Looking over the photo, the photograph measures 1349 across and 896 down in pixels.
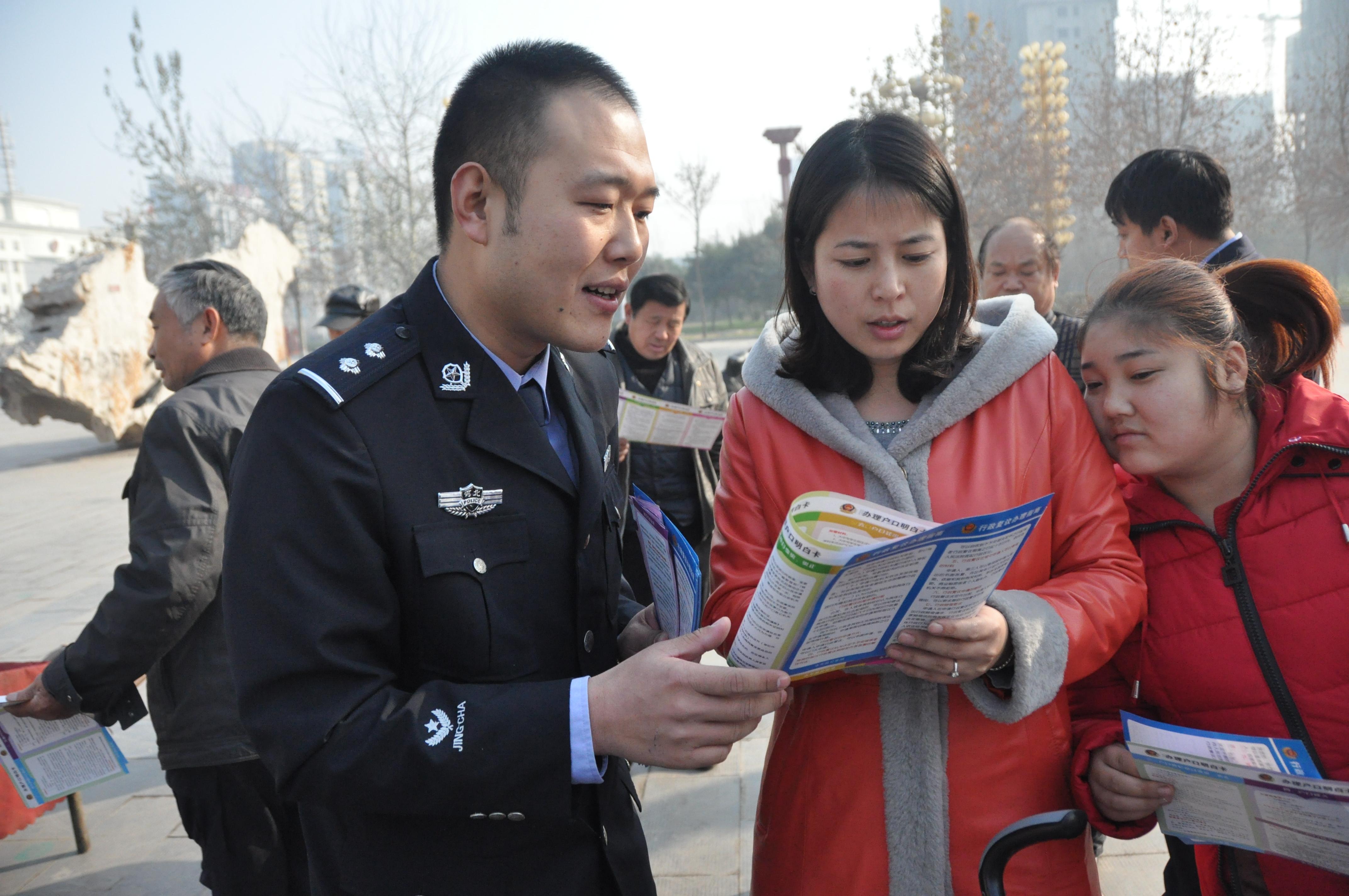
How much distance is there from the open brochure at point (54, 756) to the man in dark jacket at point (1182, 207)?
12.0 ft

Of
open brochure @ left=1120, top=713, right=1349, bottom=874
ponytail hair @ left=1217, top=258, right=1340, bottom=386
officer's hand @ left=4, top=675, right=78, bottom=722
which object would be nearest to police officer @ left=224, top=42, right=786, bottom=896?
open brochure @ left=1120, top=713, right=1349, bottom=874

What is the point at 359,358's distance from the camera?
1344 mm

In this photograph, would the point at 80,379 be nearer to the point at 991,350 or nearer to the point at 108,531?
the point at 108,531

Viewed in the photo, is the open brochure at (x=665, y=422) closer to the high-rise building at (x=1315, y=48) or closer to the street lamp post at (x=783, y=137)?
the street lamp post at (x=783, y=137)

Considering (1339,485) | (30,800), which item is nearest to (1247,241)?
(1339,485)

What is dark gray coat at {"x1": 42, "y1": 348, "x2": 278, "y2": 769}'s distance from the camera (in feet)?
7.95

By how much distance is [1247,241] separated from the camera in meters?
3.15

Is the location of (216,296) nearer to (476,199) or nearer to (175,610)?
(175,610)

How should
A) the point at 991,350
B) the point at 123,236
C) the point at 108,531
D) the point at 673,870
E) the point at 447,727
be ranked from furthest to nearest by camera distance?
1. the point at 123,236
2. the point at 108,531
3. the point at 673,870
4. the point at 991,350
5. the point at 447,727

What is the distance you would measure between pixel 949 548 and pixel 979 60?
18.4 meters

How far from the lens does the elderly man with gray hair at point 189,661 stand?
7.97 ft

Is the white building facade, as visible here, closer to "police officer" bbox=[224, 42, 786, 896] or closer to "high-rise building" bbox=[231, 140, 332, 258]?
"high-rise building" bbox=[231, 140, 332, 258]

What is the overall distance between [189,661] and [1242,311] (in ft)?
9.16

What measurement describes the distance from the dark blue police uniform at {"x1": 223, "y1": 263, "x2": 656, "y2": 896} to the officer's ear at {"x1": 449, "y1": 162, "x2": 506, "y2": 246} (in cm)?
13
